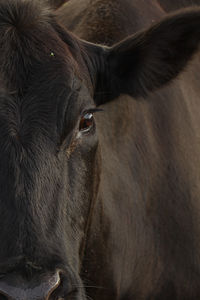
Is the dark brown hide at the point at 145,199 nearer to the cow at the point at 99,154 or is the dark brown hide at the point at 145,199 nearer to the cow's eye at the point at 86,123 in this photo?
the cow at the point at 99,154

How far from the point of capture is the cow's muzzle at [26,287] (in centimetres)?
277

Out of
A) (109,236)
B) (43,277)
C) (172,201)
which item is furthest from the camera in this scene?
(172,201)

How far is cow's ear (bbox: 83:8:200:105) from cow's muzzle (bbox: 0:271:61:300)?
1614 mm

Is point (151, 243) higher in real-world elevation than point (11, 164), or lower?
lower

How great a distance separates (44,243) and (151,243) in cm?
183

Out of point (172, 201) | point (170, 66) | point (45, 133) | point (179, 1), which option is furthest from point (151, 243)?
point (179, 1)

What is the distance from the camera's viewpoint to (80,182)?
11.7ft

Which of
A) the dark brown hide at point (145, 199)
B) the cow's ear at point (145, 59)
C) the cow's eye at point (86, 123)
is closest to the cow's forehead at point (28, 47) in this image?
the cow's eye at point (86, 123)

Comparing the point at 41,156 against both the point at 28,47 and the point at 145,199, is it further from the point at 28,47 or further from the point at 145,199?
the point at 145,199

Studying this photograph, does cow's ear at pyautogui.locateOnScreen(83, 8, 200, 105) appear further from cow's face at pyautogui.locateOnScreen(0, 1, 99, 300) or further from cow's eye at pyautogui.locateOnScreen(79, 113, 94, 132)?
cow's eye at pyautogui.locateOnScreen(79, 113, 94, 132)

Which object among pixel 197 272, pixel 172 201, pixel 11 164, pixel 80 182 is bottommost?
pixel 197 272

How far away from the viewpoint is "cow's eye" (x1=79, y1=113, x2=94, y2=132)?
3635 mm

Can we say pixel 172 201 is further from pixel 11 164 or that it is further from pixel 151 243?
pixel 11 164

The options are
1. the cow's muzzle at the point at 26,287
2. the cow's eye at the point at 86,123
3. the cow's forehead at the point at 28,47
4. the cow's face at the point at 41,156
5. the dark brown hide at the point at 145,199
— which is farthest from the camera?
the dark brown hide at the point at 145,199
